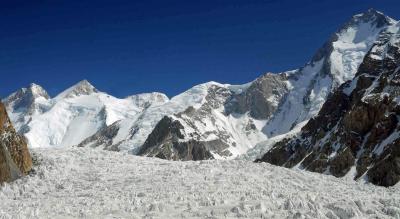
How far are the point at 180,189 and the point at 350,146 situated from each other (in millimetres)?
94308

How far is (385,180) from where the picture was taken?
305ft

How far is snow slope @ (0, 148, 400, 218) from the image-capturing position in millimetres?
25750

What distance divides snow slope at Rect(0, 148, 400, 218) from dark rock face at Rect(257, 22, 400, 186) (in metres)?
60.5

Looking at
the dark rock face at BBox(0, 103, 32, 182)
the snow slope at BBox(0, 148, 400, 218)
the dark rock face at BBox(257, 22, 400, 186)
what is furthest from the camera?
the dark rock face at BBox(257, 22, 400, 186)

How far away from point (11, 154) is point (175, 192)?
15.1 meters

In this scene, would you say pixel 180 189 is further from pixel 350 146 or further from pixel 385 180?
pixel 350 146

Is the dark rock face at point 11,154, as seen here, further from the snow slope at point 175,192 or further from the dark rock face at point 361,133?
the dark rock face at point 361,133

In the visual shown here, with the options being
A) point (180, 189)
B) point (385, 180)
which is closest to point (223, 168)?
point (180, 189)

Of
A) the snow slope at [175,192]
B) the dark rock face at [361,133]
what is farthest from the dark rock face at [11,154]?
the dark rock face at [361,133]

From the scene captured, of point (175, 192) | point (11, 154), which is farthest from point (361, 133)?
point (175, 192)

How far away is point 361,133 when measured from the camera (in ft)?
405

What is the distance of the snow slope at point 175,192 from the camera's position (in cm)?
2575

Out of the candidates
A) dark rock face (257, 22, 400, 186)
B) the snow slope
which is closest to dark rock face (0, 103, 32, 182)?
the snow slope

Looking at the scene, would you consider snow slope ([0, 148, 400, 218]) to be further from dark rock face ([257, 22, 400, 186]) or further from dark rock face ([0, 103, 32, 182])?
dark rock face ([257, 22, 400, 186])
